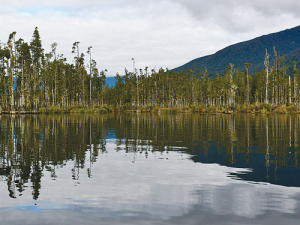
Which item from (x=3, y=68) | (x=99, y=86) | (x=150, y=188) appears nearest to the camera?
(x=150, y=188)

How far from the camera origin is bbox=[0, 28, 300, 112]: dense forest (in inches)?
3393

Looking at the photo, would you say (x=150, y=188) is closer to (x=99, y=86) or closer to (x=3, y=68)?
(x=3, y=68)

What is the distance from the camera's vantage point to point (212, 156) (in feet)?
44.8

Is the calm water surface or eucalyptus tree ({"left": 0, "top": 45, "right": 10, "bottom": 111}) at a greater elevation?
eucalyptus tree ({"left": 0, "top": 45, "right": 10, "bottom": 111})

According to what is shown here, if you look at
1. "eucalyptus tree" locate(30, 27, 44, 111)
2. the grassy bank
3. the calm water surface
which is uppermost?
"eucalyptus tree" locate(30, 27, 44, 111)

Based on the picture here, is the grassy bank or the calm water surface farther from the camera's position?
the grassy bank

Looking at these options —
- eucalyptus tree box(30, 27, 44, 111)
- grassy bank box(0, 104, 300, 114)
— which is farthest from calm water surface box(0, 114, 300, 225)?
eucalyptus tree box(30, 27, 44, 111)

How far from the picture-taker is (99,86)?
5389 inches

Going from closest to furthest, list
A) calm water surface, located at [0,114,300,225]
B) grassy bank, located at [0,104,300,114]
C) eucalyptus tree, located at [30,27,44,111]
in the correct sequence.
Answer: calm water surface, located at [0,114,300,225] < grassy bank, located at [0,104,300,114] < eucalyptus tree, located at [30,27,44,111]

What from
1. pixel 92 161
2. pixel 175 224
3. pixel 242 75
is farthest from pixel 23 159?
pixel 242 75

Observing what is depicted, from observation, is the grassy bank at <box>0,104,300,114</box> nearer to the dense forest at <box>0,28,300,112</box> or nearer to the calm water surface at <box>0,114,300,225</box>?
the dense forest at <box>0,28,300,112</box>

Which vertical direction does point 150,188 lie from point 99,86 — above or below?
below

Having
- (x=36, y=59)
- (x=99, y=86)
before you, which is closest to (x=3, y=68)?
(x=36, y=59)

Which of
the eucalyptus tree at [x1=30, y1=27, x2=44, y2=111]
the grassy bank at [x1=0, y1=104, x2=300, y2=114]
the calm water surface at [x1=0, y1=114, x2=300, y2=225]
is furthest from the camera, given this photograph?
the eucalyptus tree at [x1=30, y1=27, x2=44, y2=111]
